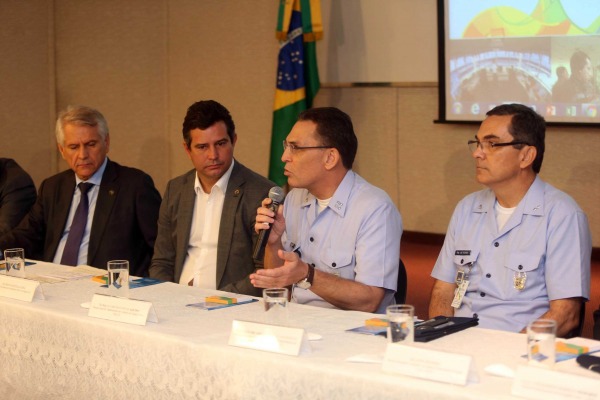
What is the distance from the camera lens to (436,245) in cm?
686

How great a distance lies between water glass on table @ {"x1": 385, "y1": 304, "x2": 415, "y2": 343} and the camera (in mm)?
2135


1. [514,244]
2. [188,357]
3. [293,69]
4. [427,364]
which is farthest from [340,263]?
[293,69]

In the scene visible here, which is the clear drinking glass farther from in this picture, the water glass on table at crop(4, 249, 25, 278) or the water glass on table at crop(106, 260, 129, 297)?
the water glass on table at crop(4, 249, 25, 278)

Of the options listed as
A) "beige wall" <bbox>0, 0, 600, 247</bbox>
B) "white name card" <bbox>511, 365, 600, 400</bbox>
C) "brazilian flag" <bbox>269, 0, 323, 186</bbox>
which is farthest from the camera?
"beige wall" <bbox>0, 0, 600, 247</bbox>

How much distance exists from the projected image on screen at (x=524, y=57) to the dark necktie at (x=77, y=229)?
334 centimetres

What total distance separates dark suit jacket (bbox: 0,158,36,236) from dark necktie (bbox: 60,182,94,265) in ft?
1.79

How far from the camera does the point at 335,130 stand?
3318mm

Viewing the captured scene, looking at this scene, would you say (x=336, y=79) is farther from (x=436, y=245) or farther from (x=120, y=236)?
(x=120, y=236)

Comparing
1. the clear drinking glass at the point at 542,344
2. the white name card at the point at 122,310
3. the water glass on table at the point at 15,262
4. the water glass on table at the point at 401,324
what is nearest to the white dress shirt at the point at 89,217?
the water glass on table at the point at 15,262

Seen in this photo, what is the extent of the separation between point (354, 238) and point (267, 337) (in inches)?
42.1

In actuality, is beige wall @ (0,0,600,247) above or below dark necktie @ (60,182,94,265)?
above

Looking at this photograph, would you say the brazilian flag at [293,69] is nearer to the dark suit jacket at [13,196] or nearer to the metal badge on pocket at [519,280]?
the dark suit jacket at [13,196]

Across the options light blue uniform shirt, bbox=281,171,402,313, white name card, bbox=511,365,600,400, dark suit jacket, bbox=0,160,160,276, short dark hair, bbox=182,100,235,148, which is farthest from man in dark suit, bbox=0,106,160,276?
white name card, bbox=511,365,600,400

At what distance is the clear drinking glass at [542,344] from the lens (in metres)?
1.91
